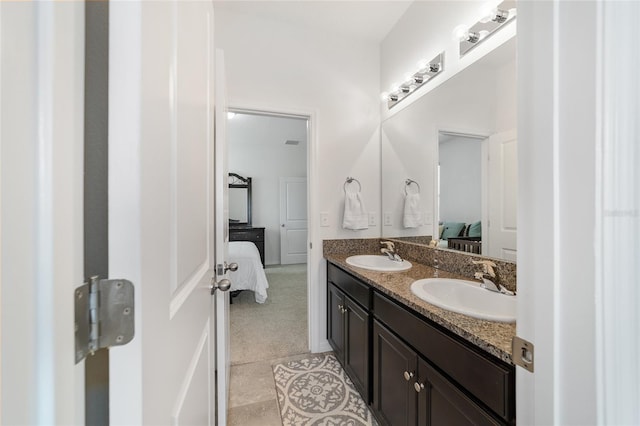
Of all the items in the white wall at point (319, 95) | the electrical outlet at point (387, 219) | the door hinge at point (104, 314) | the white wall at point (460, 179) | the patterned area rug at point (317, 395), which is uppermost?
the white wall at point (319, 95)

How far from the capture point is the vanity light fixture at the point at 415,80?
182cm

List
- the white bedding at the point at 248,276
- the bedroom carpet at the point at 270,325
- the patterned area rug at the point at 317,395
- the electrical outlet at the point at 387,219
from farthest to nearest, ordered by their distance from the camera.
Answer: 1. the white bedding at the point at 248,276
2. the electrical outlet at the point at 387,219
3. the bedroom carpet at the point at 270,325
4. the patterned area rug at the point at 317,395

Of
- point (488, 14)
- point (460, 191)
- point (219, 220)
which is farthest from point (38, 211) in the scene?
point (488, 14)

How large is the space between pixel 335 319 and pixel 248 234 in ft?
11.7

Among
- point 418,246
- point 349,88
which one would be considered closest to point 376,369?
point 418,246

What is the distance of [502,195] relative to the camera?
1346 millimetres

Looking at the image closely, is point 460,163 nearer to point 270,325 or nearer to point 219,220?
point 219,220

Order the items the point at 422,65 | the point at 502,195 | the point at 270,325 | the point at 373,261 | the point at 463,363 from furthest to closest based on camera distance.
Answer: the point at 270,325 → the point at 373,261 → the point at 422,65 → the point at 502,195 → the point at 463,363

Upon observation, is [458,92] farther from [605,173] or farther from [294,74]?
[605,173]

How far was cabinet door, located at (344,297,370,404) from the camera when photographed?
155 cm

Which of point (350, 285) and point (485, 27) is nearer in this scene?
point (485, 27)

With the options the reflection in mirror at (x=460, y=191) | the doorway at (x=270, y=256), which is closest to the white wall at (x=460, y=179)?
the reflection in mirror at (x=460, y=191)

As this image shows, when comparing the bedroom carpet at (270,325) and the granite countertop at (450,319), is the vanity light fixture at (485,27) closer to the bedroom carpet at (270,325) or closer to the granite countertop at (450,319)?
the granite countertop at (450,319)

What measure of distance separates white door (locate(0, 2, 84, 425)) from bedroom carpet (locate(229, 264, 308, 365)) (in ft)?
6.88
